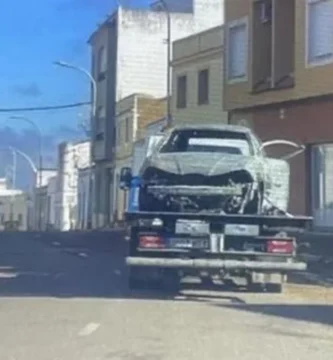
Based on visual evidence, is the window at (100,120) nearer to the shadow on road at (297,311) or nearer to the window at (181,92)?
the window at (181,92)

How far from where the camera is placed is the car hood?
66.6ft

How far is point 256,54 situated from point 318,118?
414 cm

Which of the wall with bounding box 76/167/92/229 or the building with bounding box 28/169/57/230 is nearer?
the wall with bounding box 76/167/92/229

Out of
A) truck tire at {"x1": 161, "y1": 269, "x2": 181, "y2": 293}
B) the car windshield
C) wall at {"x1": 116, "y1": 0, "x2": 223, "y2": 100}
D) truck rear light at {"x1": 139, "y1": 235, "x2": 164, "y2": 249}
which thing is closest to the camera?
truck rear light at {"x1": 139, "y1": 235, "x2": 164, "y2": 249}

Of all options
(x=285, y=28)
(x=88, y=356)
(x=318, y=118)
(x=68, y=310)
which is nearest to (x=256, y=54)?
(x=285, y=28)

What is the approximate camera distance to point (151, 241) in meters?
19.6

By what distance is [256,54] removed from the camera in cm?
3738

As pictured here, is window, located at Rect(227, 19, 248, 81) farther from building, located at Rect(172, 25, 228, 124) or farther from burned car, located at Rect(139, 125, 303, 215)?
burned car, located at Rect(139, 125, 303, 215)

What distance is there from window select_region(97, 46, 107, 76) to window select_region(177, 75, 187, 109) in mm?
17266

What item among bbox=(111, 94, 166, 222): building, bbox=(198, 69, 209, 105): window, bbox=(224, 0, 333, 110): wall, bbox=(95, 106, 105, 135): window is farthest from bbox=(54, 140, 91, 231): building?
bbox=(224, 0, 333, 110): wall

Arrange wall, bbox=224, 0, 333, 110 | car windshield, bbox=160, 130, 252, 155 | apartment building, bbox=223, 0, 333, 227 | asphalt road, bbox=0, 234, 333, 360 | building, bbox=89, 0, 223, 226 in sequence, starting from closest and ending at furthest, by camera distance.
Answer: asphalt road, bbox=0, 234, 333, 360, car windshield, bbox=160, 130, 252, 155, wall, bbox=224, 0, 333, 110, apartment building, bbox=223, 0, 333, 227, building, bbox=89, 0, 223, 226

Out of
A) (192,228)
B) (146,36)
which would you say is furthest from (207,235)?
(146,36)

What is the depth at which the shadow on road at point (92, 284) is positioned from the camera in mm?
18328

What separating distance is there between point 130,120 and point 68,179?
2818cm
